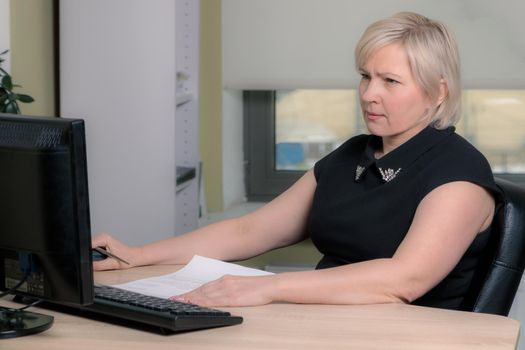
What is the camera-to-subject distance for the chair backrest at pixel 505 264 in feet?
6.69

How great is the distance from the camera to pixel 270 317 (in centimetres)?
178

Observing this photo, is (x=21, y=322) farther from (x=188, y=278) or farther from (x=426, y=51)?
(x=426, y=51)

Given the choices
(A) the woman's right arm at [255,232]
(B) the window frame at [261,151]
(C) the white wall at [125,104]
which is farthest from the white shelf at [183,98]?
(A) the woman's right arm at [255,232]

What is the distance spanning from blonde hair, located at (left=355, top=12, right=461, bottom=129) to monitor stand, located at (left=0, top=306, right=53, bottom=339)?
0.90 meters

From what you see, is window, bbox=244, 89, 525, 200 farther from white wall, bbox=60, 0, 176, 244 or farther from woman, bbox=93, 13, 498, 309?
woman, bbox=93, 13, 498, 309

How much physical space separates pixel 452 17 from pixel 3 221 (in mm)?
2634

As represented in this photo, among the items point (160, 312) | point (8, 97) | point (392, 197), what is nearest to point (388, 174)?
point (392, 197)

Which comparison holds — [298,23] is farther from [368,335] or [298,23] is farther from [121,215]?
[368,335]

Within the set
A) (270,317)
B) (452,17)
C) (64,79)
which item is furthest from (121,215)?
(270,317)

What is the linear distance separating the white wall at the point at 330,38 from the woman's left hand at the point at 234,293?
2219 mm

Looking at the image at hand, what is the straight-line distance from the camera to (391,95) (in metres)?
2.14

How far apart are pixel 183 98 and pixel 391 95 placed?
1.39 meters

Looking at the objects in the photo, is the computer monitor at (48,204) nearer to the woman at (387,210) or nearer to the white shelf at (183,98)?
the woman at (387,210)

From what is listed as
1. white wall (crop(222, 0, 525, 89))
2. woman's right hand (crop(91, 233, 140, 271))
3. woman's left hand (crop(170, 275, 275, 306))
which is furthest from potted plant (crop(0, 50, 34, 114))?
woman's left hand (crop(170, 275, 275, 306))
